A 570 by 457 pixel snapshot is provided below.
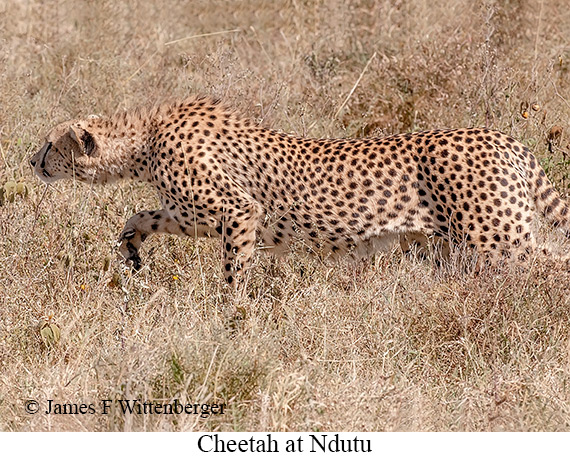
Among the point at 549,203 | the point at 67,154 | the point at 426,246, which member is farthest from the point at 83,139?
the point at 549,203

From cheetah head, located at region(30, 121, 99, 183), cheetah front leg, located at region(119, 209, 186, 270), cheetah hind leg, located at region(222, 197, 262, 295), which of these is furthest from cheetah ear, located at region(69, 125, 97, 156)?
cheetah hind leg, located at region(222, 197, 262, 295)

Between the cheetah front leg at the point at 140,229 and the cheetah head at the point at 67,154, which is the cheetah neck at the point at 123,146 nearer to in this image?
the cheetah head at the point at 67,154

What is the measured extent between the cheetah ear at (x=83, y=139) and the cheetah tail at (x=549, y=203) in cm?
220

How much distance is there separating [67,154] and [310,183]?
1299mm

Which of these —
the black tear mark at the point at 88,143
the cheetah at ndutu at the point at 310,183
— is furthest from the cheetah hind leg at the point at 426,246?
the black tear mark at the point at 88,143

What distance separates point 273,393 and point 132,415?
0.54 m

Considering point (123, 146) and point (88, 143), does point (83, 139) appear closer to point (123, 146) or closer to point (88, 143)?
point (88, 143)

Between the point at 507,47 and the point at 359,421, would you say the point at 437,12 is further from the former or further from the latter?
the point at 359,421

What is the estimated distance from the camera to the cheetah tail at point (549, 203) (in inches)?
197

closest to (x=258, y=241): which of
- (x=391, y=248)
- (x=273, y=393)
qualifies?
(x=391, y=248)

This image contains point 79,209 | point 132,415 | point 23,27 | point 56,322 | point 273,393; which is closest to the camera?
point 132,415

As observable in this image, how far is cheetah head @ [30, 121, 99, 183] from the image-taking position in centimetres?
540

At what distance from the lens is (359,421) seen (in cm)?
374

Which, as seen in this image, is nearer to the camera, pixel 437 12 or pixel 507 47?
pixel 507 47
